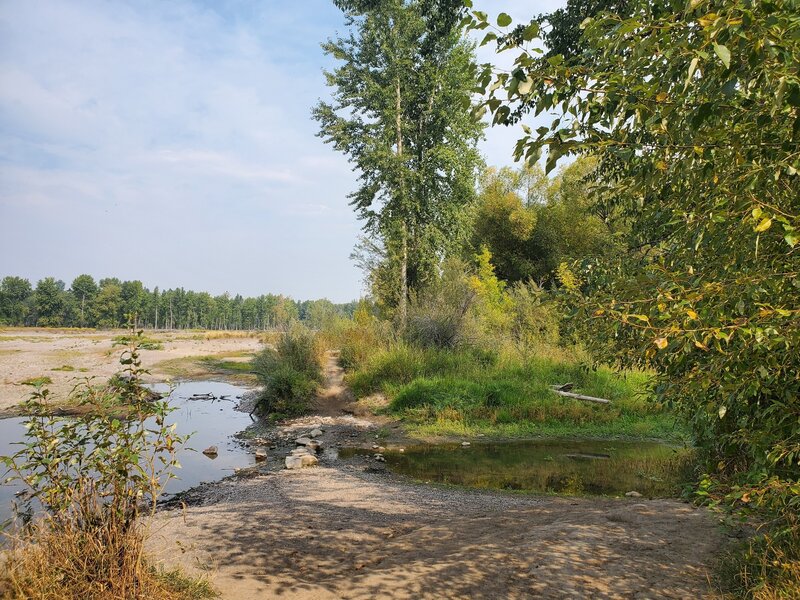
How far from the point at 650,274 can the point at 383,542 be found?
14.8 ft

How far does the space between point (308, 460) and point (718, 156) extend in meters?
10.3

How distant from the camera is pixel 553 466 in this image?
11.1 metres

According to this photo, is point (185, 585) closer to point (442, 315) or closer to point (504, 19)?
point (504, 19)

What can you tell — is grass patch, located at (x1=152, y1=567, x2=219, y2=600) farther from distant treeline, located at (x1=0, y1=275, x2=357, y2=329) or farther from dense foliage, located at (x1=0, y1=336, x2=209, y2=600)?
distant treeline, located at (x1=0, y1=275, x2=357, y2=329)

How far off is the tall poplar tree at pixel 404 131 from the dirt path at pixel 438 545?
1470 centimetres

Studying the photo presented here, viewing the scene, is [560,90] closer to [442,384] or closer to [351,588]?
[351,588]

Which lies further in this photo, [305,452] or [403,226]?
[403,226]

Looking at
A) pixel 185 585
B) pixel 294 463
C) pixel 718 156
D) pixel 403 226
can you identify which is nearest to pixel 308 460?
pixel 294 463

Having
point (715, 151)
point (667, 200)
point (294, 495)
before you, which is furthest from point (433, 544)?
point (715, 151)

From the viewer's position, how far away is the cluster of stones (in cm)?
1109

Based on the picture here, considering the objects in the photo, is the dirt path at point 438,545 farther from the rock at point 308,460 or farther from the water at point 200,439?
the rock at point 308,460

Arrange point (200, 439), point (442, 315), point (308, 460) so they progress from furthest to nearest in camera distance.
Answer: point (442, 315) → point (200, 439) → point (308, 460)

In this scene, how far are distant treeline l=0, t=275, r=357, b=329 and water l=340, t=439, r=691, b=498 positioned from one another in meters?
68.8

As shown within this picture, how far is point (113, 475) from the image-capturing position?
149 inches
